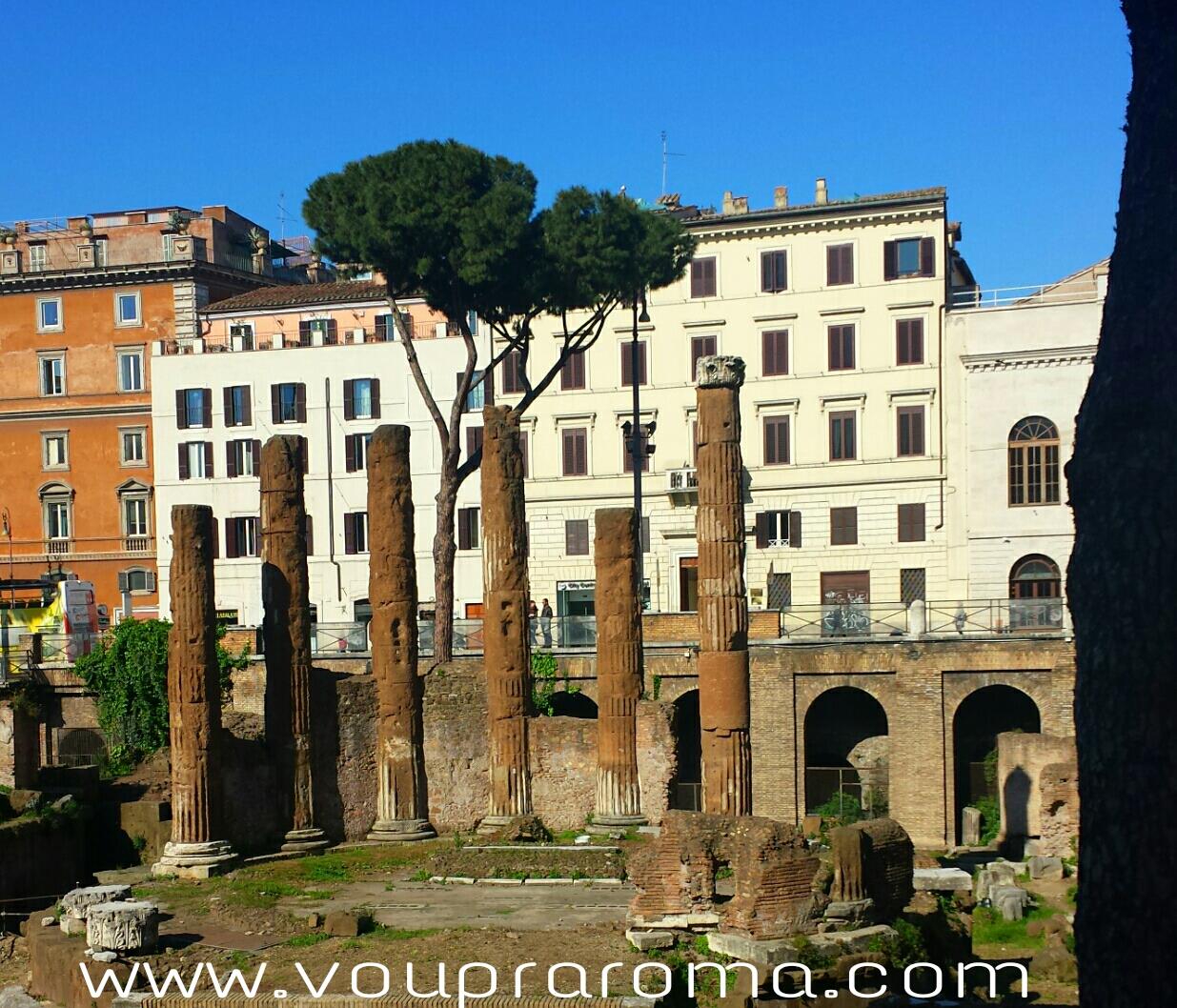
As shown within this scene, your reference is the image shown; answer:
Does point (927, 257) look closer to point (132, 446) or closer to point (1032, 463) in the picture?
point (1032, 463)

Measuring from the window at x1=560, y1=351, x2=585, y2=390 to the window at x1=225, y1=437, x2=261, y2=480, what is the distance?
8.10 metres

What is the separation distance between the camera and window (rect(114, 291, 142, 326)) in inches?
1738

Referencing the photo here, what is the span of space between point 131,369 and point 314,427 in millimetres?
6947

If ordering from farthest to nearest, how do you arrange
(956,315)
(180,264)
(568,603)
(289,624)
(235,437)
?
(180,264), (235,437), (568,603), (956,315), (289,624)

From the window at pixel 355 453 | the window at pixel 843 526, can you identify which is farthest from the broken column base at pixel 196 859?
the window at pixel 355 453

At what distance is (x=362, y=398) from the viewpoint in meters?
39.9

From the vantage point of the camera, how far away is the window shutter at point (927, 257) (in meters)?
36.0

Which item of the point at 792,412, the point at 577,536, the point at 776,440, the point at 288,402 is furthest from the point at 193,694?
the point at 288,402

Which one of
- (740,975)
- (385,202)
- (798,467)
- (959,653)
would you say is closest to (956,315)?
(798,467)

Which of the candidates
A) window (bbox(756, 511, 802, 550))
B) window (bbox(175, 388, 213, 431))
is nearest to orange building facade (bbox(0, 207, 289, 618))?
window (bbox(175, 388, 213, 431))

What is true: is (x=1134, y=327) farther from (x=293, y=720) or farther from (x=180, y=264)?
(x=180, y=264)

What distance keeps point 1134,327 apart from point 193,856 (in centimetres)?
1637

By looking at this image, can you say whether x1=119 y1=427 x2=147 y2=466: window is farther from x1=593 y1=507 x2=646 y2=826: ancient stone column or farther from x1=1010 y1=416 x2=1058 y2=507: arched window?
x1=593 y1=507 x2=646 y2=826: ancient stone column

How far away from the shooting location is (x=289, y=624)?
70.2 ft
